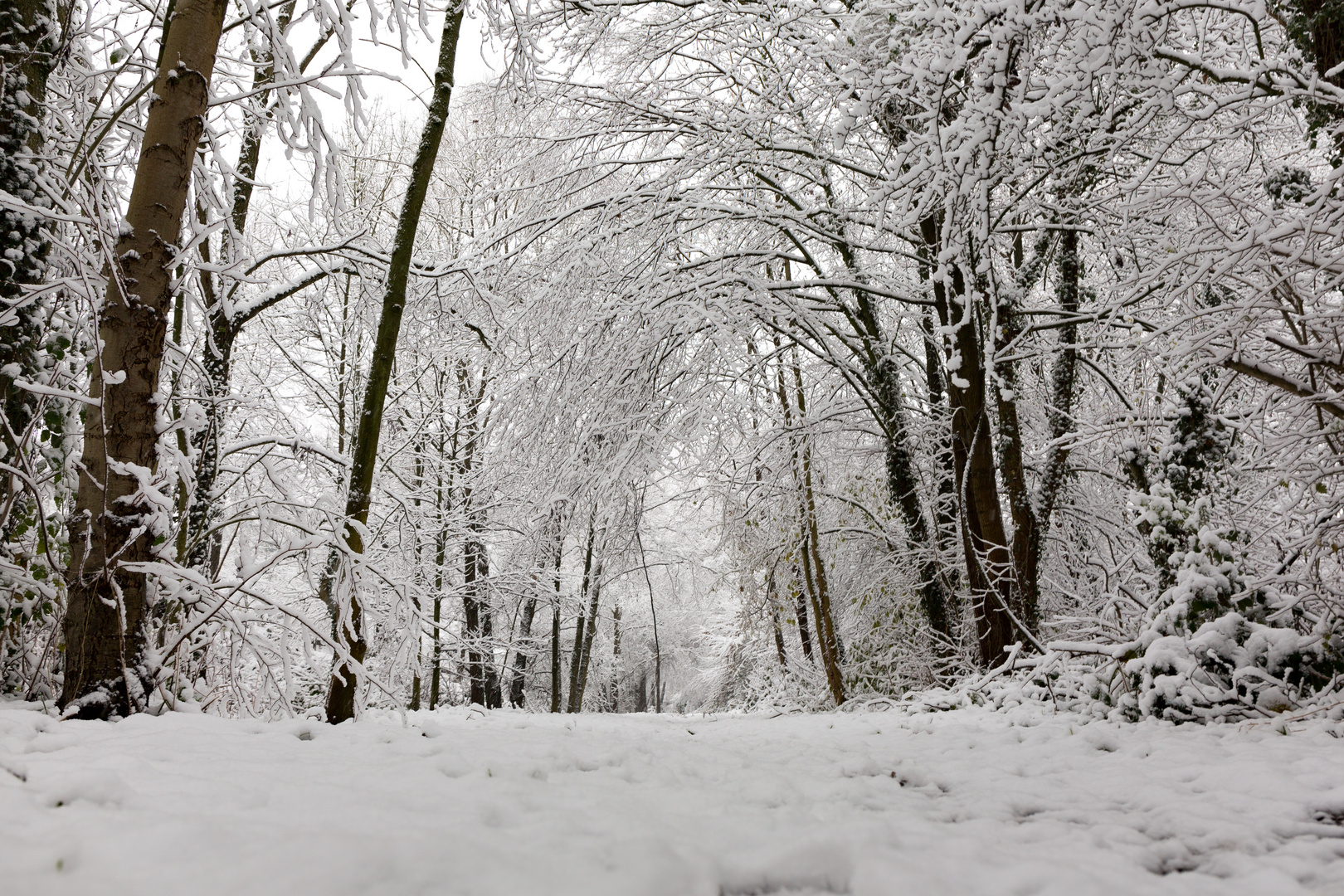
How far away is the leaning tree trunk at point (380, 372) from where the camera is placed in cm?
323

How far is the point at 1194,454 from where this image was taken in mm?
4086

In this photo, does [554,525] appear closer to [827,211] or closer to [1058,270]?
[827,211]

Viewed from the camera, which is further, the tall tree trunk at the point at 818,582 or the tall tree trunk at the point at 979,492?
the tall tree trunk at the point at 818,582

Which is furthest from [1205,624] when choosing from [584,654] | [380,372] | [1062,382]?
[584,654]

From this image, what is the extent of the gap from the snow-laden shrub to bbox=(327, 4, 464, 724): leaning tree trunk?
3.84m

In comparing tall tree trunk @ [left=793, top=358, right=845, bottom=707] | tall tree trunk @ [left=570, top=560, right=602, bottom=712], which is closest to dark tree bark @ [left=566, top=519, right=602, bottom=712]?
tall tree trunk @ [left=570, top=560, right=602, bottom=712]

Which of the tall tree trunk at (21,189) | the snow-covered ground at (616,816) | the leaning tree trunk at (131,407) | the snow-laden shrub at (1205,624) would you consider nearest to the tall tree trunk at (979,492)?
the snow-laden shrub at (1205,624)

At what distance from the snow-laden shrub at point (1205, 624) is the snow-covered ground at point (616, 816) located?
41 cm

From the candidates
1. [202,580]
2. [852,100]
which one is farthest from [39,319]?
[852,100]

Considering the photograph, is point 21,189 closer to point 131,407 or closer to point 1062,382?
point 131,407

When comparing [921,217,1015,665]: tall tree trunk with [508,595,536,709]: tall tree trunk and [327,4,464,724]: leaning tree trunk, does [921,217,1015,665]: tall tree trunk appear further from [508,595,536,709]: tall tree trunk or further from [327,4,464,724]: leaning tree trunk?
[508,595,536,709]: tall tree trunk

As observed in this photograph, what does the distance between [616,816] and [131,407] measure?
220 cm

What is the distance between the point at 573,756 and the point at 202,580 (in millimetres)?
1443

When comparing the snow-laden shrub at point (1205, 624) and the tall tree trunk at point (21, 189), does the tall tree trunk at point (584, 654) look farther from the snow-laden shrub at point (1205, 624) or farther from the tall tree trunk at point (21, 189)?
the tall tree trunk at point (21, 189)
